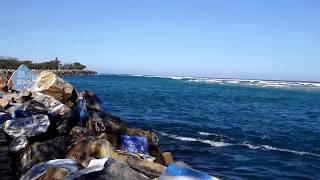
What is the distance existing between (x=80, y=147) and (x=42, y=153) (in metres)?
0.67

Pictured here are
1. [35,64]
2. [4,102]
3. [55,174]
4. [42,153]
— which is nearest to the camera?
[55,174]

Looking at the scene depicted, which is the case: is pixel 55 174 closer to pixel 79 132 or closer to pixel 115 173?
pixel 115 173

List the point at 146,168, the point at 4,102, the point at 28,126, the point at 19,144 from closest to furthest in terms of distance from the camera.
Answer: the point at 146,168 < the point at 19,144 < the point at 28,126 < the point at 4,102

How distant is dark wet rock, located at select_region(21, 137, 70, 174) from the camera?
7.32m

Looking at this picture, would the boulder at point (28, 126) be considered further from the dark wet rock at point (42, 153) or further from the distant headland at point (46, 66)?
the distant headland at point (46, 66)

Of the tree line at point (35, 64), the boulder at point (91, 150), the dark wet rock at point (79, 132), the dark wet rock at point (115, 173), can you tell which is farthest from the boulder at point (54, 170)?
the tree line at point (35, 64)

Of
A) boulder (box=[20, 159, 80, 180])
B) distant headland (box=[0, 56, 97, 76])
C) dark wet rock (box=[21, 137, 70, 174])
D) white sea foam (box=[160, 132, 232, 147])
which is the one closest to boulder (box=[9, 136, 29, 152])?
dark wet rock (box=[21, 137, 70, 174])

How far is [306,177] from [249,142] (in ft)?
14.3

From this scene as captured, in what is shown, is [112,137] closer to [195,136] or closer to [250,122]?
[195,136]

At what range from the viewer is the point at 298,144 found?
14859mm

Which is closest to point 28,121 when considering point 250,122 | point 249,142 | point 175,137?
point 175,137

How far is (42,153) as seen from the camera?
744 cm

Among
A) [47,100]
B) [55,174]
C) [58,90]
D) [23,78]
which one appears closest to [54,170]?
[55,174]

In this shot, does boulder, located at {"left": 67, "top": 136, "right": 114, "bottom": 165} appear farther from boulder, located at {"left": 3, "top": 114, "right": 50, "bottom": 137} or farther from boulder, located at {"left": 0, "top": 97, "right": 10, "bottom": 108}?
boulder, located at {"left": 0, "top": 97, "right": 10, "bottom": 108}
